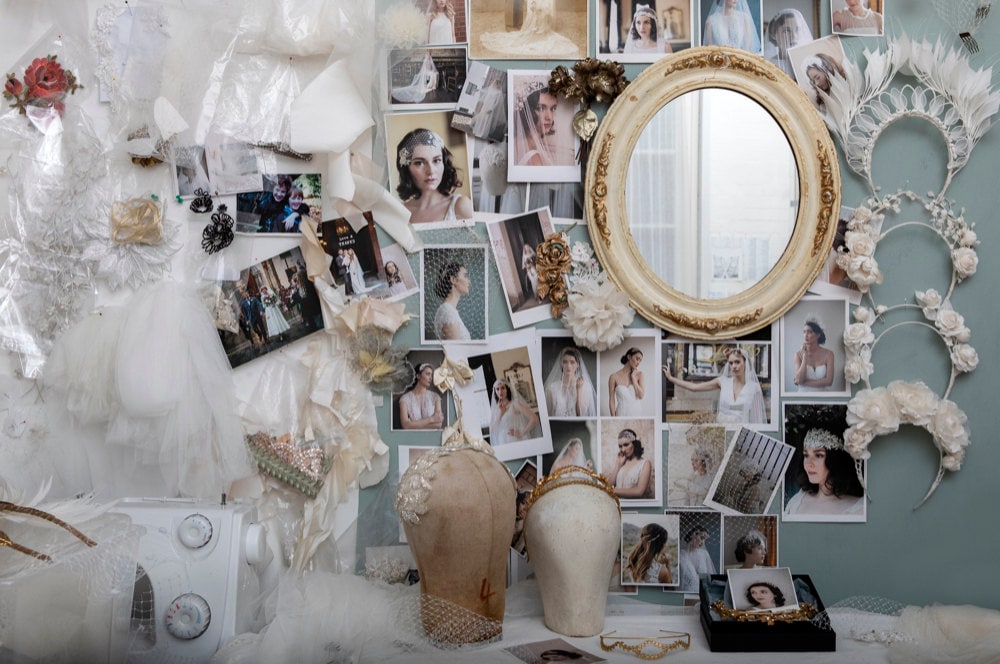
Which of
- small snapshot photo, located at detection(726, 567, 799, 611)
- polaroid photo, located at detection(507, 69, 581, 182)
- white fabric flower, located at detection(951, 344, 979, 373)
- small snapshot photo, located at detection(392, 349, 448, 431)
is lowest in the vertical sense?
small snapshot photo, located at detection(726, 567, 799, 611)

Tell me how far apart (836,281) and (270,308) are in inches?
41.2

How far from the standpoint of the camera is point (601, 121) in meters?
1.68

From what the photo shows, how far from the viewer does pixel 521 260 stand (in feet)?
5.55

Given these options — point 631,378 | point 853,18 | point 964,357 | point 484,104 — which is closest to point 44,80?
point 484,104

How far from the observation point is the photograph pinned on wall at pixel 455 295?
170cm

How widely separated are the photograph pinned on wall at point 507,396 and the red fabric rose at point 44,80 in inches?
34.1

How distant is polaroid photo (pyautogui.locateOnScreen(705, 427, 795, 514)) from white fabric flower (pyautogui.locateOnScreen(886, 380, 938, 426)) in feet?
0.67

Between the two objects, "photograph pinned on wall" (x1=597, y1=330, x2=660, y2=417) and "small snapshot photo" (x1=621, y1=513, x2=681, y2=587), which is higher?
"photograph pinned on wall" (x1=597, y1=330, x2=660, y2=417)

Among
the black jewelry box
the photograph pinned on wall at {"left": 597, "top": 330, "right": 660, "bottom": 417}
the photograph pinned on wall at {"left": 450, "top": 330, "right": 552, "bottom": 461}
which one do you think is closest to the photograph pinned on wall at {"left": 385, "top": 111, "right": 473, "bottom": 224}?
the photograph pinned on wall at {"left": 450, "top": 330, "right": 552, "bottom": 461}

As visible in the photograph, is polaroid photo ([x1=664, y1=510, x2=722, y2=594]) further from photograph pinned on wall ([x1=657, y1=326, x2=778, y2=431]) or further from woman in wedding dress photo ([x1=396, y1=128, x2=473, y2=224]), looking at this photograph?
woman in wedding dress photo ([x1=396, y1=128, x2=473, y2=224])

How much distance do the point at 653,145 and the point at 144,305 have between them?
96 cm

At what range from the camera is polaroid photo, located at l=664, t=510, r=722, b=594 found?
5.55ft

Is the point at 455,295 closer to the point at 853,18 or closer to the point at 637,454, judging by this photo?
the point at 637,454

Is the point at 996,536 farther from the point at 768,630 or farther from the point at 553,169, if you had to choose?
the point at 553,169
